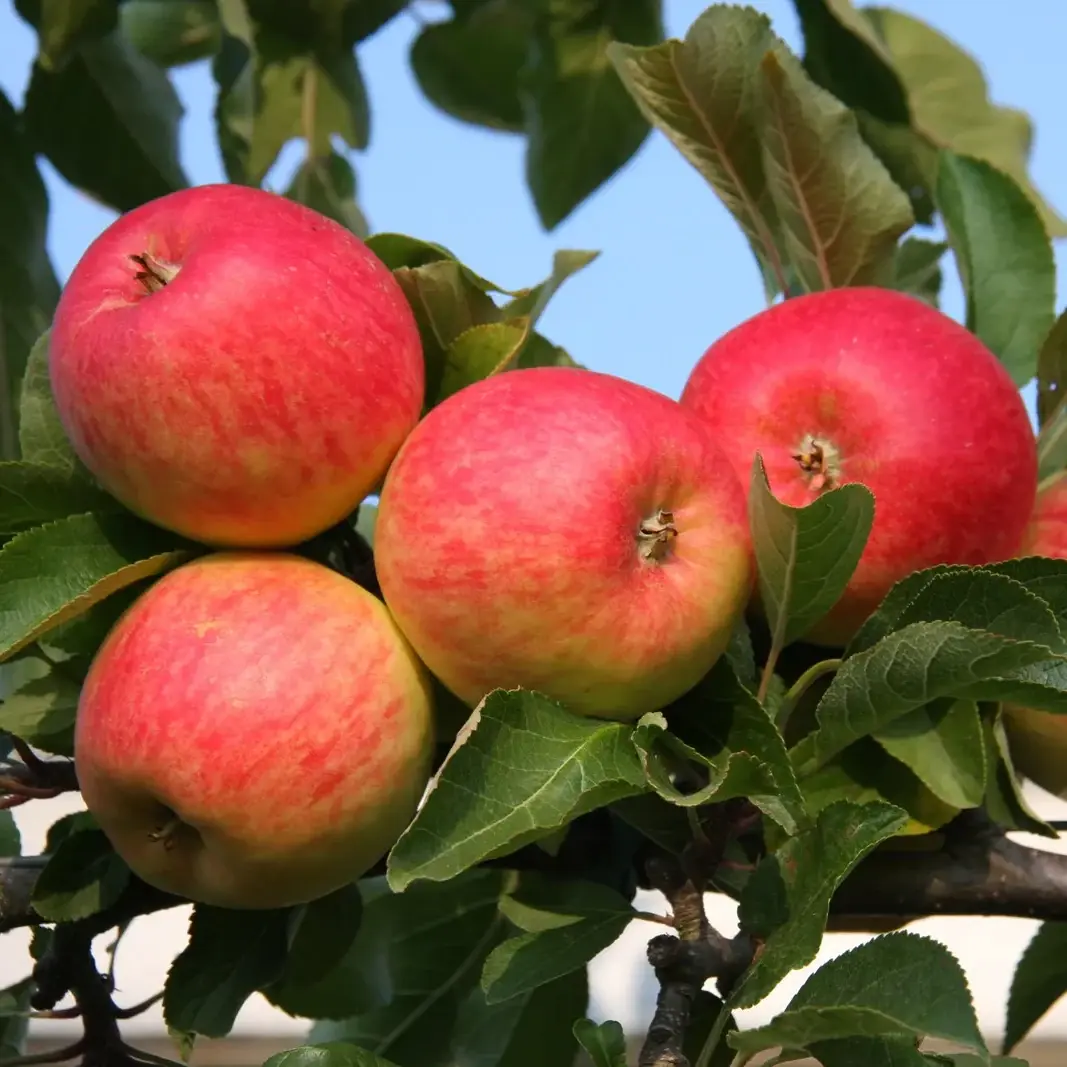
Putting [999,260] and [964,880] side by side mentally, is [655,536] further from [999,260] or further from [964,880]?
[999,260]

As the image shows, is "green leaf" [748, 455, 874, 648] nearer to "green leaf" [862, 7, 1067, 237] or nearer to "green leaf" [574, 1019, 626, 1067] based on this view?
"green leaf" [574, 1019, 626, 1067]

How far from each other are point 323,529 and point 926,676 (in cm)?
26

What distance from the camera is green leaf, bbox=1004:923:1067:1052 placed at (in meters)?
0.75

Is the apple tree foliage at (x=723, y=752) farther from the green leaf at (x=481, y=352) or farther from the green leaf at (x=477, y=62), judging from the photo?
the green leaf at (x=477, y=62)

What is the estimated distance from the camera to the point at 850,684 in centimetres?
49

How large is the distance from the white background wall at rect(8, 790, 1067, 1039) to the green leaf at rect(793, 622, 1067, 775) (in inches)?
42.7

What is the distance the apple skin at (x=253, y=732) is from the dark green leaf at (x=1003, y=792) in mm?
273

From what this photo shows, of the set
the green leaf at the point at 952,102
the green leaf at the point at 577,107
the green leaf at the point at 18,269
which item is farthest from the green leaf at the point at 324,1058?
the green leaf at the point at 577,107

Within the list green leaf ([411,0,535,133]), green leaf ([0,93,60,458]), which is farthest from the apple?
green leaf ([411,0,535,133])

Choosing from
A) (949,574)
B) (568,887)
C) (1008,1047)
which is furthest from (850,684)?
(1008,1047)

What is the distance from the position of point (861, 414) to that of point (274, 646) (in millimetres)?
282

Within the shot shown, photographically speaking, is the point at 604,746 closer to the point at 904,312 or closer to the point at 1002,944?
the point at 904,312

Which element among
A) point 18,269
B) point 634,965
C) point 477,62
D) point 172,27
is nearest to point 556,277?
point 18,269

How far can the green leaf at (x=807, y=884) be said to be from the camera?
1.41 feet
